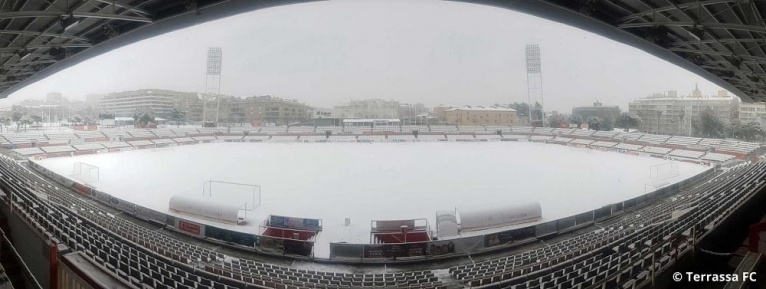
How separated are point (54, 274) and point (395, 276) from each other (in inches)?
264

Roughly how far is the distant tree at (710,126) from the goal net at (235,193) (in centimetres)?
6177

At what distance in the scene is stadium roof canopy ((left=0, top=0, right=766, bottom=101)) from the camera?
6594mm

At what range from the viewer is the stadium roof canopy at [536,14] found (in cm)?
659

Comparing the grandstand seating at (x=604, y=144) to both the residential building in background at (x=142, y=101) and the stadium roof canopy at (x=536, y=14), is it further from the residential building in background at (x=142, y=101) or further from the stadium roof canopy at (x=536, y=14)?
the residential building in background at (x=142, y=101)

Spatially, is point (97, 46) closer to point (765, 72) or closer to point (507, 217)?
point (507, 217)

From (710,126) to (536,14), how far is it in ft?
201

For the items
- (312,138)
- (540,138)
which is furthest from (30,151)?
(540,138)

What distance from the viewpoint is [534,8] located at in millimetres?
7195

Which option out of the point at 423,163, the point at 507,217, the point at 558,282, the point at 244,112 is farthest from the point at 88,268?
the point at 244,112

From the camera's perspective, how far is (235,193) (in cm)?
1902

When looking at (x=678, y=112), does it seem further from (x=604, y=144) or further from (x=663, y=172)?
(x=663, y=172)

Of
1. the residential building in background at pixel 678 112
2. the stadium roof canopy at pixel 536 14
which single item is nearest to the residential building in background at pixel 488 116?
the residential building in background at pixel 678 112

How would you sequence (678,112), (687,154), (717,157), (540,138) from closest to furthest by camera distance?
(717,157), (687,154), (540,138), (678,112)

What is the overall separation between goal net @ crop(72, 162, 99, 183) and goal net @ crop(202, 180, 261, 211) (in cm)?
756
